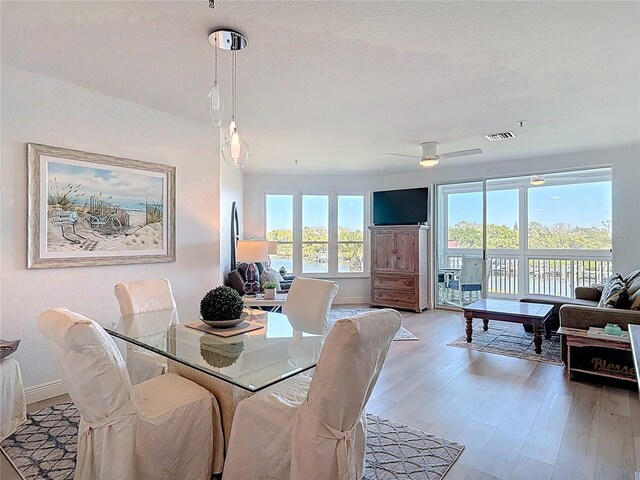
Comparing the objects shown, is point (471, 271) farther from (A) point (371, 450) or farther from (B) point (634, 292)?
(A) point (371, 450)

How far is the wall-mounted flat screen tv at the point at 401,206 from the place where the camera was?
258 inches

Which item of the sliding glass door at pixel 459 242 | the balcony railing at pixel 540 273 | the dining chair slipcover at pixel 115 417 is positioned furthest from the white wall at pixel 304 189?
the dining chair slipcover at pixel 115 417

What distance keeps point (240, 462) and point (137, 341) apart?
3.08 feet

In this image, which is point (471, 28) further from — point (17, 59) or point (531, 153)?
point (531, 153)

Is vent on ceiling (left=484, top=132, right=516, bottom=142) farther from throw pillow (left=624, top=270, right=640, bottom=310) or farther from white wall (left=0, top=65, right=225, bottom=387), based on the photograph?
white wall (left=0, top=65, right=225, bottom=387)

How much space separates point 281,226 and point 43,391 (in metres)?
4.66

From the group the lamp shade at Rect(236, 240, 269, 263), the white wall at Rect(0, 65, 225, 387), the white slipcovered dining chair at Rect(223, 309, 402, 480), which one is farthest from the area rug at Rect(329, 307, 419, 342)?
the white slipcovered dining chair at Rect(223, 309, 402, 480)

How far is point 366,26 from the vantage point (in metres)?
2.16

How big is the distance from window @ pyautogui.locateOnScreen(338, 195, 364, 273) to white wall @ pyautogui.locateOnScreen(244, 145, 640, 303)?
0.24 meters

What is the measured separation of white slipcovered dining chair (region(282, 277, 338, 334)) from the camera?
9.15 feet

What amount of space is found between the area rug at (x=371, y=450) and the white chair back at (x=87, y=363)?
27.5 inches

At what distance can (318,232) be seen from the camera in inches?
284

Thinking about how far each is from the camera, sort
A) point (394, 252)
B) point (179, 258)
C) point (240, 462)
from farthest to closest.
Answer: point (394, 252)
point (179, 258)
point (240, 462)

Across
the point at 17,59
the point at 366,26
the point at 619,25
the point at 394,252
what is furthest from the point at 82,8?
the point at 394,252
